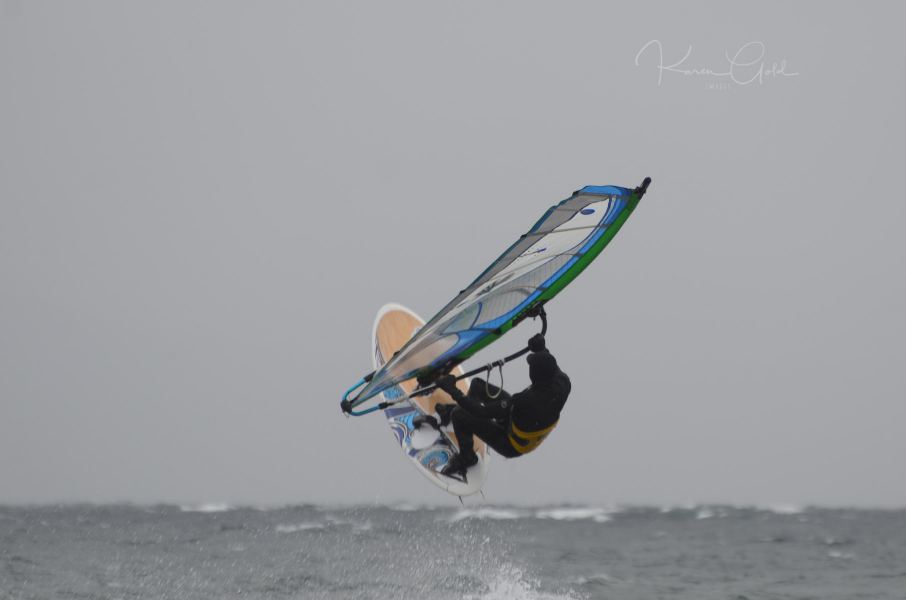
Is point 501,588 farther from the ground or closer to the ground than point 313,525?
closer to the ground

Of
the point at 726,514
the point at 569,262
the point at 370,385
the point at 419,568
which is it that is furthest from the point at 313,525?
the point at 569,262

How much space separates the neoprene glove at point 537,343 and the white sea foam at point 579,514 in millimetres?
8600

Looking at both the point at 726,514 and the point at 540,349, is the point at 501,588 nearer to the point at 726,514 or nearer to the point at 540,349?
the point at 540,349

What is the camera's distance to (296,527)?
38.0ft

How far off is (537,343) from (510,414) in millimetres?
441

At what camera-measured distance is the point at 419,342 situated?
5762mm

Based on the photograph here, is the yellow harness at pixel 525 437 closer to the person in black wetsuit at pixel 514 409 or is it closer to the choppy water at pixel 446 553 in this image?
the person in black wetsuit at pixel 514 409

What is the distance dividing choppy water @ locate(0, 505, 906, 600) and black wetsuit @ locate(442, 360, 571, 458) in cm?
205

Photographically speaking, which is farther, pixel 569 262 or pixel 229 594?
pixel 229 594

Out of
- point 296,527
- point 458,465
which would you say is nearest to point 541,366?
point 458,465

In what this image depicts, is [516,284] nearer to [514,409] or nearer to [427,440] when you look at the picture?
[514,409]

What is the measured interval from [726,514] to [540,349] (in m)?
9.91

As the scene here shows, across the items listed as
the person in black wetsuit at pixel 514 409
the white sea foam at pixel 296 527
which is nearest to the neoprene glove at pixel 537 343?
the person in black wetsuit at pixel 514 409

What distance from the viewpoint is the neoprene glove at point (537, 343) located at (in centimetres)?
529
